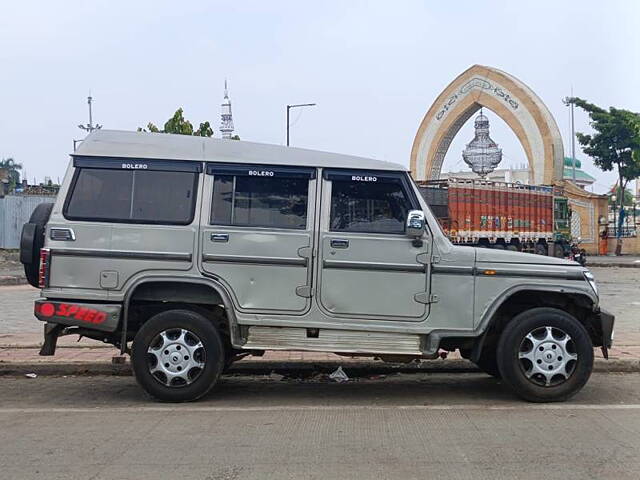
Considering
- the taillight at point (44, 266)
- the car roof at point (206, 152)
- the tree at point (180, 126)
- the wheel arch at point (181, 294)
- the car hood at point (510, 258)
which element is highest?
the tree at point (180, 126)

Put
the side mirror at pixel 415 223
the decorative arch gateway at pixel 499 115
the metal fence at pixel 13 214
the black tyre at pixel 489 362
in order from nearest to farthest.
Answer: the side mirror at pixel 415 223, the black tyre at pixel 489 362, the metal fence at pixel 13 214, the decorative arch gateway at pixel 499 115

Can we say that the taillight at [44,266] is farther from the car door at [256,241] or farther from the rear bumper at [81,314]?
the car door at [256,241]

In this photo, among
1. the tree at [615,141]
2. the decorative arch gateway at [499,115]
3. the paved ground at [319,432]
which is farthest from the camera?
the tree at [615,141]

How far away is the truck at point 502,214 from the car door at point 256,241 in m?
18.3

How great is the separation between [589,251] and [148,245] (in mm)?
36236

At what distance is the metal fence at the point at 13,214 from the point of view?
30.3m

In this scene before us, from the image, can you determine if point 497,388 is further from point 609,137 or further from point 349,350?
point 609,137

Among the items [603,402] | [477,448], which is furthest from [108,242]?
[603,402]

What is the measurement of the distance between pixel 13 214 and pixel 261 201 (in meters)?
26.8

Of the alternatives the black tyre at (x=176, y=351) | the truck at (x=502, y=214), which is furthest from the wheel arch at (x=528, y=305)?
the truck at (x=502, y=214)

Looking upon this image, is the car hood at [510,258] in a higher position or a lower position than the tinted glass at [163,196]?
lower

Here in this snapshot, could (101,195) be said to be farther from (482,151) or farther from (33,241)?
(482,151)

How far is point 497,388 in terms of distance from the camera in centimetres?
741

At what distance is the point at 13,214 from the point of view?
99.8 feet
